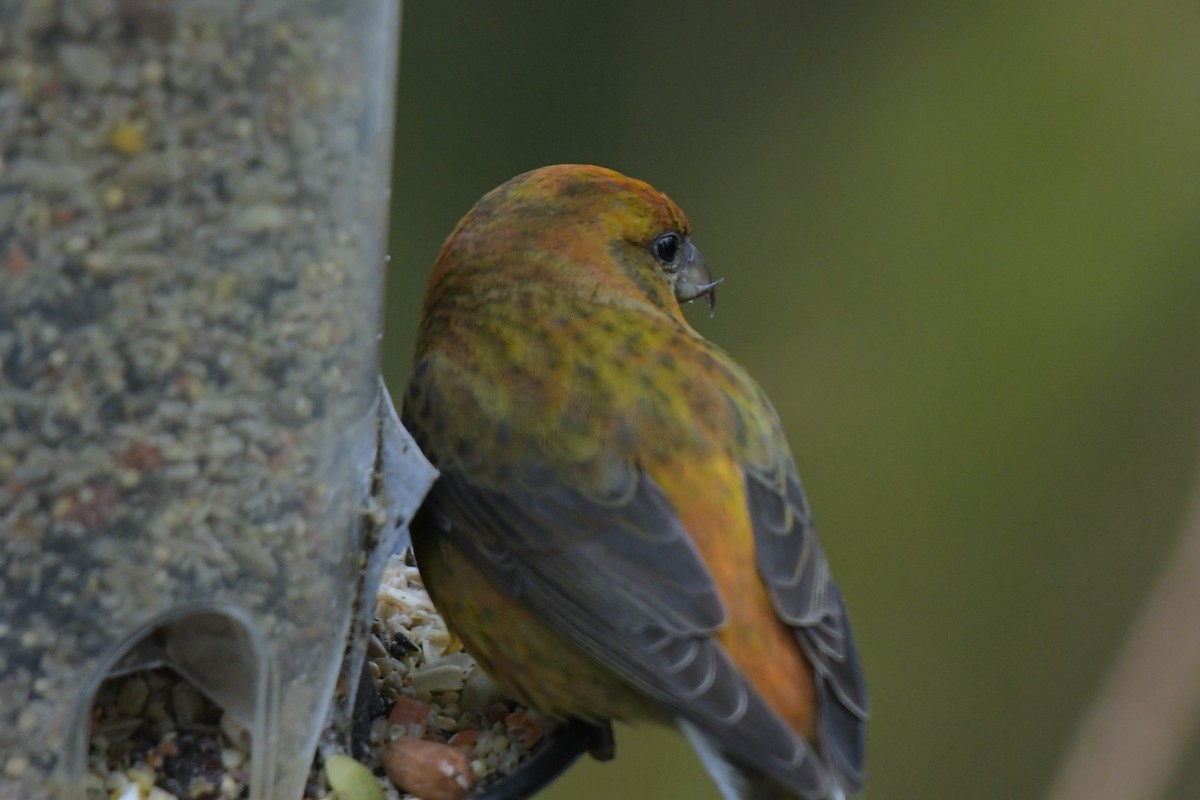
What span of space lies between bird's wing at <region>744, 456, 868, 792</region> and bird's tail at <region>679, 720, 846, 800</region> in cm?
14

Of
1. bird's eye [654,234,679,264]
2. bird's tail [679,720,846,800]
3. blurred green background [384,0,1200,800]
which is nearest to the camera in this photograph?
bird's tail [679,720,846,800]

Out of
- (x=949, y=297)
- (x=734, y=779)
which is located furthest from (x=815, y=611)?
(x=949, y=297)

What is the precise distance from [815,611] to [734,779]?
39 cm

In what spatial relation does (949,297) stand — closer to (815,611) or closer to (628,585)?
(815,611)

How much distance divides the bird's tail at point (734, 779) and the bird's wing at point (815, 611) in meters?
0.14

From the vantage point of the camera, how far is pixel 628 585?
3150 millimetres

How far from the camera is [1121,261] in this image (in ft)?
22.9

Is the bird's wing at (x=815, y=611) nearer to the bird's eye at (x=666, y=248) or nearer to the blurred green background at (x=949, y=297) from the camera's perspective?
the bird's eye at (x=666, y=248)

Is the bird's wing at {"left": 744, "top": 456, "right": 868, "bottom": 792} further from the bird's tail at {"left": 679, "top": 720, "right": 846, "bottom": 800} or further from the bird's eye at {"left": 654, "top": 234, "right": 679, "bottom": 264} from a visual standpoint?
the bird's eye at {"left": 654, "top": 234, "right": 679, "bottom": 264}

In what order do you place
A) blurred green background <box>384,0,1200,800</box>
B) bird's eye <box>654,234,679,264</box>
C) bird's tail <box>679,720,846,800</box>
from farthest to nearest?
blurred green background <box>384,0,1200,800</box> → bird's eye <box>654,234,679,264</box> → bird's tail <box>679,720,846,800</box>

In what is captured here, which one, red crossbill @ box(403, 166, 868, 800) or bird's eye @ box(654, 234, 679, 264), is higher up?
bird's eye @ box(654, 234, 679, 264)

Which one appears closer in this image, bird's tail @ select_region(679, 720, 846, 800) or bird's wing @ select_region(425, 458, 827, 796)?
bird's wing @ select_region(425, 458, 827, 796)


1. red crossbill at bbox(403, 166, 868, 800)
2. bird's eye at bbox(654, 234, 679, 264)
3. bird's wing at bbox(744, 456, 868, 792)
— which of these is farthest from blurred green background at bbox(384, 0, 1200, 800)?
bird's wing at bbox(744, 456, 868, 792)

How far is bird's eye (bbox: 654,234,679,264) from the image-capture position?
4109 millimetres
